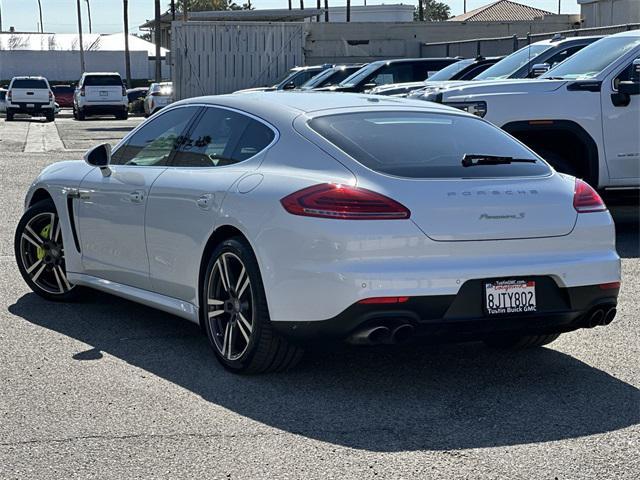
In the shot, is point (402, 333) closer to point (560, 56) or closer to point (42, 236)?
point (42, 236)

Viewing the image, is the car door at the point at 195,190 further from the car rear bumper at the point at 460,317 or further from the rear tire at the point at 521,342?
the rear tire at the point at 521,342

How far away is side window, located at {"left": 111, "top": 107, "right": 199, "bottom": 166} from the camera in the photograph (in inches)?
289

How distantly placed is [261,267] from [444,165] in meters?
1.08

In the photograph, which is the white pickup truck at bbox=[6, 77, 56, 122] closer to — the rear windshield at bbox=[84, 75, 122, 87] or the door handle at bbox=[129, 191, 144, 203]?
the rear windshield at bbox=[84, 75, 122, 87]

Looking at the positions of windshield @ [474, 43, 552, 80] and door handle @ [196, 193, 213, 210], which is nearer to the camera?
door handle @ [196, 193, 213, 210]

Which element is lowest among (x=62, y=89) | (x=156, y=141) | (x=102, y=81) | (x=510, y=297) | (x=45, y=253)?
(x=62, y=89)

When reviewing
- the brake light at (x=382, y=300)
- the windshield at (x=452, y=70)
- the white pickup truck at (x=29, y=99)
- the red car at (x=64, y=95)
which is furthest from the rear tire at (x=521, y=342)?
the red car at (x=64, y=95)

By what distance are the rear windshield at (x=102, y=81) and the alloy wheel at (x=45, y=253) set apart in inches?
1590

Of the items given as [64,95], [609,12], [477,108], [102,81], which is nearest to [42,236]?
[477,108]

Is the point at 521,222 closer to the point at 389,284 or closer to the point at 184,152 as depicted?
the point at 389,284

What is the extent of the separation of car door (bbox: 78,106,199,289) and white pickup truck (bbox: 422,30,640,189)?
498cm

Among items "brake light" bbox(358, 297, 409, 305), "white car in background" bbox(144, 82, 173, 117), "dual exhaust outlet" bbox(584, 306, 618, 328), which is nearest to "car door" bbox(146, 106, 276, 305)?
"brake light" bbox(358, 297, 409, 305)

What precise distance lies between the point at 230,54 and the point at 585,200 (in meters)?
33.3

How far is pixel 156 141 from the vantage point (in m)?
7.54
